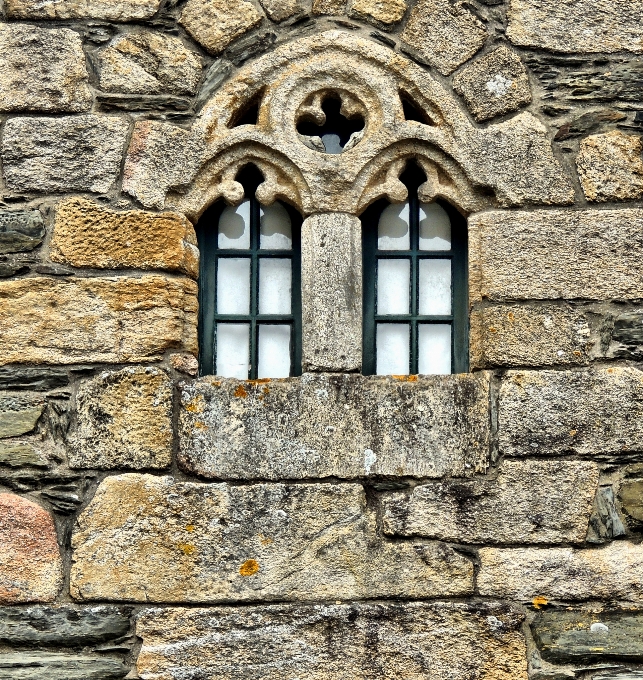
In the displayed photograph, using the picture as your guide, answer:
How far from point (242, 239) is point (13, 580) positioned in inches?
60.0

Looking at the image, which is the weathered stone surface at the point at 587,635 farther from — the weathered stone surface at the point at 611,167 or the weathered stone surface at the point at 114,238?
the weathered stone surface at the point at 114,238

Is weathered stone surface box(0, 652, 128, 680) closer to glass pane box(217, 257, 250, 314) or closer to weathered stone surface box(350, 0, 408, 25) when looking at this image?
glass pane box(217, 257, 250, 314)

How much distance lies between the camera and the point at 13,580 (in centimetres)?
356

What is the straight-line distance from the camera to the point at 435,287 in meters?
3.96

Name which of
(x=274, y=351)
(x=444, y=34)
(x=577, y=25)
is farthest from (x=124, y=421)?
(x=577, y=25)

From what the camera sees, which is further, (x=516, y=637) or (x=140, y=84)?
(x=140, y=84)

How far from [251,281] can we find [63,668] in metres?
1.57

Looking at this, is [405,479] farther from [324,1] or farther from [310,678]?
[324,1]

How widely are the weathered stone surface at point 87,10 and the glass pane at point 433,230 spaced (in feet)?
4.31

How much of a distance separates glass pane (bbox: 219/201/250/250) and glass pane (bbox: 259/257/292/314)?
124mm

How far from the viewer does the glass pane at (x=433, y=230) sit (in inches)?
156

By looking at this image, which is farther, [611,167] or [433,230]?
[433,230]

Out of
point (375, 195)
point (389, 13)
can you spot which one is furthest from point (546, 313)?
point (389, 13)

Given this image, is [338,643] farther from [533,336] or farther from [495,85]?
[495,85]
